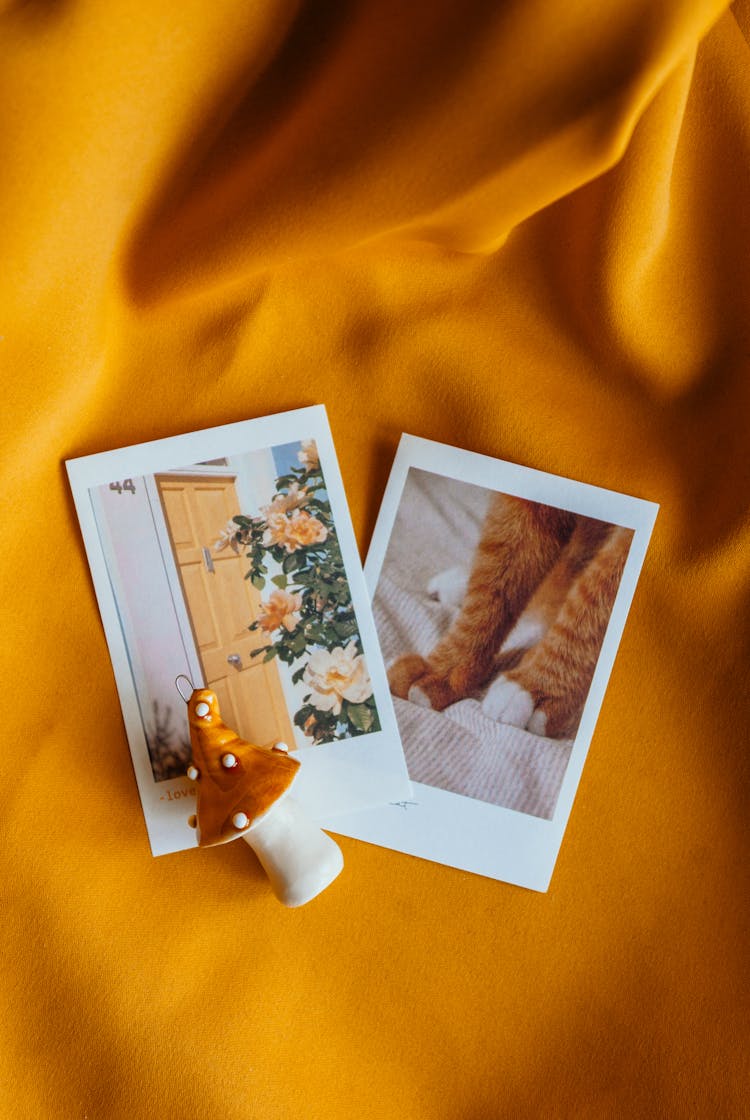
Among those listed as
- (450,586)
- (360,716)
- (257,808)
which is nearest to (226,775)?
(257,808)

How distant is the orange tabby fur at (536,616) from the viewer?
30.2 inches

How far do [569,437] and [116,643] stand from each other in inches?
17.4

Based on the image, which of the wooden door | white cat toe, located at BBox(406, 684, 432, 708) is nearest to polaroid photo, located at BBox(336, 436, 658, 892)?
white cat toe, located at BBox(406, 684, 432, 708)

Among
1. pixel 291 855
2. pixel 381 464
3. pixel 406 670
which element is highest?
pixel 381 464

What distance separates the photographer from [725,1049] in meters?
0.74

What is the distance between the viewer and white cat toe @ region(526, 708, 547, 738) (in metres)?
0.76

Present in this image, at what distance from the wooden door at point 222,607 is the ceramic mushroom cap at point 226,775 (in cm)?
7

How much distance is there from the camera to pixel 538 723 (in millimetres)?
763

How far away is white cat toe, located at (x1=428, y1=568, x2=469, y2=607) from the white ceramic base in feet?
0.72

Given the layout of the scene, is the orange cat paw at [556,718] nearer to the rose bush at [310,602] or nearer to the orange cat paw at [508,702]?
the orange cat paw at [508,702]

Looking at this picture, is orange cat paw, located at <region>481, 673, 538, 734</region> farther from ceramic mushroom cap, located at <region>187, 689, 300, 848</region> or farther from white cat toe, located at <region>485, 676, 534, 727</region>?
ceramic mushroom cap, located at <region>187, 689, 300, 848</region>

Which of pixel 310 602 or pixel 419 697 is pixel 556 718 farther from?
pixel 310 602

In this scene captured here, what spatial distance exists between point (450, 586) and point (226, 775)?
253 mm

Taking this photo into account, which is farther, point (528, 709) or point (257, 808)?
point (528, 709)
